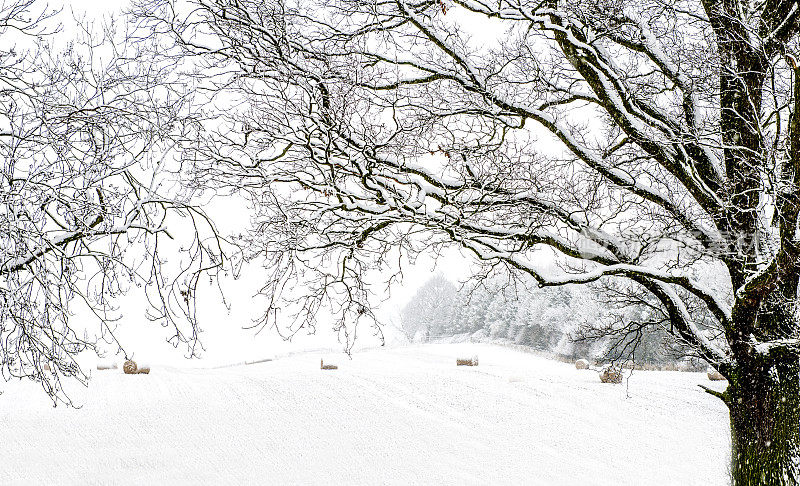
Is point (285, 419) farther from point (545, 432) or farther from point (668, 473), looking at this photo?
point (668, 473)

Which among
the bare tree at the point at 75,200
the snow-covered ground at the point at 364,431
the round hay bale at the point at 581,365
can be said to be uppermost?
the bare tree at the point at 75,200

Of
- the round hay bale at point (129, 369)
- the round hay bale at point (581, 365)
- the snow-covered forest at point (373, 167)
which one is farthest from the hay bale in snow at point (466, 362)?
the snow-covered forest at point (373, 167)

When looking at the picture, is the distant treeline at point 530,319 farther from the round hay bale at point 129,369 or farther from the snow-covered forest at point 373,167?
the snow-covered forest at point 373,167

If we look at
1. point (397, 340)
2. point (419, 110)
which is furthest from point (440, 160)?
point (397, 340)

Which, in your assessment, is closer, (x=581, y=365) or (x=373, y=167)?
(x=373, y=167)

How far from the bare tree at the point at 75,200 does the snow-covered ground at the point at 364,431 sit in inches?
284

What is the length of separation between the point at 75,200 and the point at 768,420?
6482 millimetres

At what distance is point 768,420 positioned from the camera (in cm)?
581

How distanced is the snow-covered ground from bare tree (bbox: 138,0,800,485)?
607cm

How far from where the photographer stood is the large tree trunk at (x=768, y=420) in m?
5.76

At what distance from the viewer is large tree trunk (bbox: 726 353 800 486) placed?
5758 millimetres

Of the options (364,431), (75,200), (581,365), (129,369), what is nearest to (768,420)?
(75,200)

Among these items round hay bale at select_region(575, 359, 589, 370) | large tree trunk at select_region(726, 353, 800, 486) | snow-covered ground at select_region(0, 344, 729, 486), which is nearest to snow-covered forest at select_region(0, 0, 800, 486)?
large tree trunk at select_region(726, 353, 800, 486)

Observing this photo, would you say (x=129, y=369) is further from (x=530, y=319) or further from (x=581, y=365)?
(x=530, y=319)
